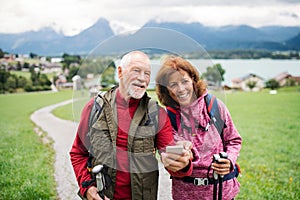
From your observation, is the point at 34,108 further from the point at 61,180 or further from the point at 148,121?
the point at 148,121

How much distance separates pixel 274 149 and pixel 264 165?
220cm

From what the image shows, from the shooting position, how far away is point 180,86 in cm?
228

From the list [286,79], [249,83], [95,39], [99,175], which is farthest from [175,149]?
Result: [286,79]

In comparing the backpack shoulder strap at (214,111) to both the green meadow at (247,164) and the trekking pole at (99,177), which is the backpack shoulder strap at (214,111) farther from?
the trekking pole at (99,177)

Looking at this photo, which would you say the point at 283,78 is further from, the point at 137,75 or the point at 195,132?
the point at 137,75

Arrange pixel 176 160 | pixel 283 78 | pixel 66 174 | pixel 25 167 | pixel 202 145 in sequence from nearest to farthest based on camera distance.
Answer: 1. pixel 176 160
2. pixel 202 145
3. pixel 66 174
4. pixel 25 167
5. pixel 283 78

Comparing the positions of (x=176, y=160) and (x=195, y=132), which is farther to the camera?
(x=195, y=132)

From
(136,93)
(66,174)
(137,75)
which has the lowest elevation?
(66,174)

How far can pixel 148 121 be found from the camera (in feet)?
7.32

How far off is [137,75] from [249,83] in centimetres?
3934

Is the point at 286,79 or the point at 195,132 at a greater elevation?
the point at 195,132

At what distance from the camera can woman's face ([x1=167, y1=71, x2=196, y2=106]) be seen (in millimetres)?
2277

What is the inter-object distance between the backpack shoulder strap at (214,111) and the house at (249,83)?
36306 mm

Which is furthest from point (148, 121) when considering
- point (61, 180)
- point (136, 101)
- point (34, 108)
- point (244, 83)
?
point (244, 83)
